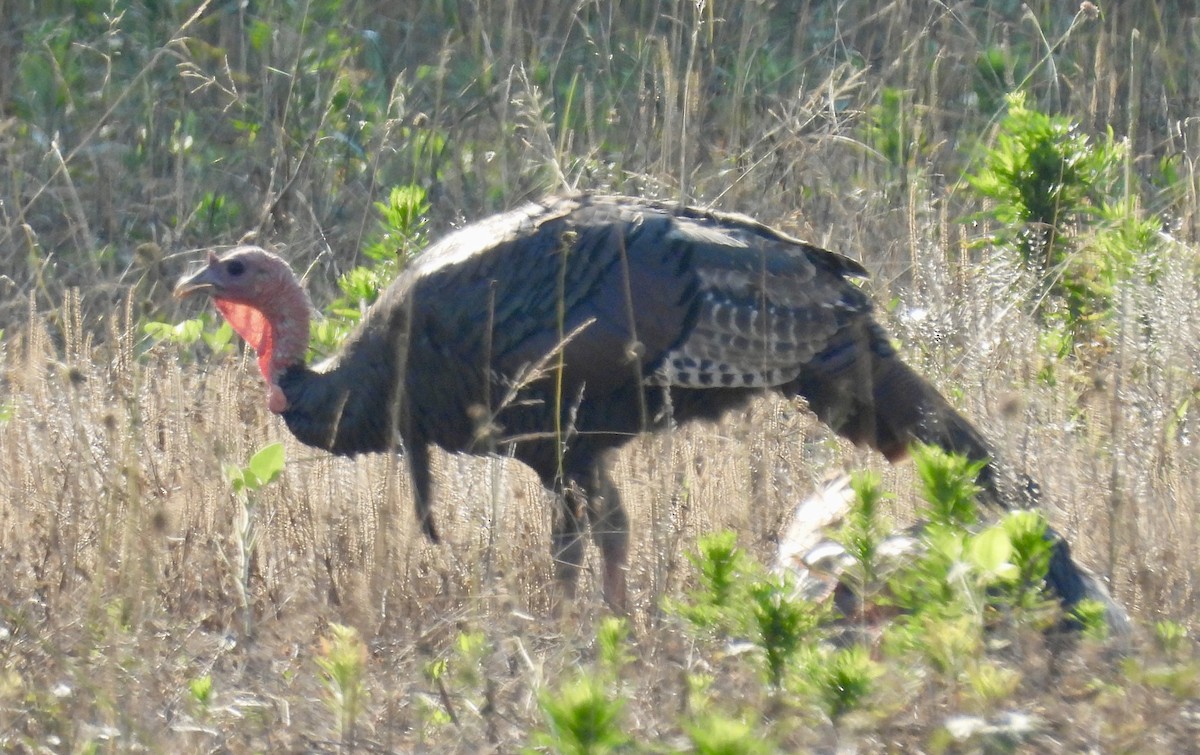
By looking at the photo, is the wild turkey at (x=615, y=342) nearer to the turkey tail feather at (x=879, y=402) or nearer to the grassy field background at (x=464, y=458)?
the turkey tail feather at (x=879, y=402)

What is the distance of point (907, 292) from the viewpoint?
209 inches

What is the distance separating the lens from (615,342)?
13.4 ft

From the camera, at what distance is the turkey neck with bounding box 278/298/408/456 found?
437 centimetres

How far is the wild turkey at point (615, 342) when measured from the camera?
409 centimetres

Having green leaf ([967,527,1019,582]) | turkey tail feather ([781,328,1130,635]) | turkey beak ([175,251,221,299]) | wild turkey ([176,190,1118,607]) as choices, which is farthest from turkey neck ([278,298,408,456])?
green leaf ([967,527,1019,582])

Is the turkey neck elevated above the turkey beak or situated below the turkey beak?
below

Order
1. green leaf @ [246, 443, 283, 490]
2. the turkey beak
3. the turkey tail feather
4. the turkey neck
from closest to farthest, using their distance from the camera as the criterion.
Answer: green leaf @ [246, 443, 283, 490]
the turkey tail feather
the turkey neck
the turkey beak

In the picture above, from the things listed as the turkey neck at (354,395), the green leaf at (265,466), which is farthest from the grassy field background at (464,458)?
the green leaf at (265,466)

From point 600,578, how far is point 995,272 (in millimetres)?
1812

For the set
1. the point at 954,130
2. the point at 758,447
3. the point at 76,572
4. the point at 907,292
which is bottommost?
the point at 76,572

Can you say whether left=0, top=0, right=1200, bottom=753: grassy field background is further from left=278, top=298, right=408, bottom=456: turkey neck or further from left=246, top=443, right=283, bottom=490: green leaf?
left=246, top=443, right=283, bottom=490: green leaf

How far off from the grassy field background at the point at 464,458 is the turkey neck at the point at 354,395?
104 millimetres

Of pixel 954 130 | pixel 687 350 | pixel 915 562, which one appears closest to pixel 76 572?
pixel 687 350

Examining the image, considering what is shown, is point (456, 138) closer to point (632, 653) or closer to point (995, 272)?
point (995, 272)
